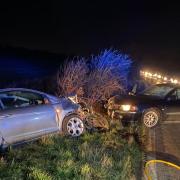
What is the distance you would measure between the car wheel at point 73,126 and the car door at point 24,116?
0.35 metres

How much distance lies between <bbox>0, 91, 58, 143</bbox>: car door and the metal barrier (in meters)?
2.38

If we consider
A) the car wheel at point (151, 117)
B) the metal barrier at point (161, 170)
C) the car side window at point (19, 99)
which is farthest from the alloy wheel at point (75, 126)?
the car wheel at point (151, 117)

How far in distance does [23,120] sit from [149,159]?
2893 millimetres

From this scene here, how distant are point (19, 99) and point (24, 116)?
0.53 m

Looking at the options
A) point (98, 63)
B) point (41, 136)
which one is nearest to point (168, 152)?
point (41, 136)

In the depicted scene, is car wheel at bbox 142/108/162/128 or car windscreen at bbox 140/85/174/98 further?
car windscreen at bbox 140/85/174/98

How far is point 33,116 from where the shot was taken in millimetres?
8078

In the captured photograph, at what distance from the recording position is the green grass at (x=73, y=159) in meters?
6.44

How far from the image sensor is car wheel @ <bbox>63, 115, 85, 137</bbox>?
356 inches

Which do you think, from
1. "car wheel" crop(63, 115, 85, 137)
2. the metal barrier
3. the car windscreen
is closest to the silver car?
"car wheel" crop(63, 115, 85, 137)

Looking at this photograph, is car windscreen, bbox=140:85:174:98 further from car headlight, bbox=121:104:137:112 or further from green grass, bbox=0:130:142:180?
Result: green grass, bbox=0:130:142:180

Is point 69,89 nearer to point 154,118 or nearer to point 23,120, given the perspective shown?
point 154,118

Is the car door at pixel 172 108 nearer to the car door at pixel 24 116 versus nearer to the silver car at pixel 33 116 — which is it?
the silver car at pixel 33 116

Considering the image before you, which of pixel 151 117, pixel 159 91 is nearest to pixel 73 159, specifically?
pixel 151 117
